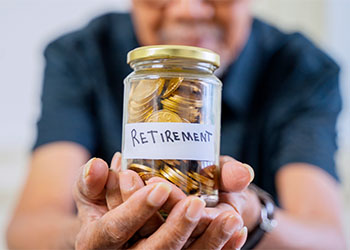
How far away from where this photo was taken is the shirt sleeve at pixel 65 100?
909mm

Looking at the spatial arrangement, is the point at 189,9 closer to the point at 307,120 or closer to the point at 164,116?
the point at 307,120

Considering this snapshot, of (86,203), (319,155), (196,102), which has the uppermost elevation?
(196,102)

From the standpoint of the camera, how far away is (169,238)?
0.36 m

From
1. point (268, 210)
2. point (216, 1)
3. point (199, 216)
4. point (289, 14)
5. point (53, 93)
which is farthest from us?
point (289, 14)

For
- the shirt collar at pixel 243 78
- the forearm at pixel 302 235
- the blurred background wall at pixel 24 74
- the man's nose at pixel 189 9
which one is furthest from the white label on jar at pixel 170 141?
the blurred background wall at pixel 24 74

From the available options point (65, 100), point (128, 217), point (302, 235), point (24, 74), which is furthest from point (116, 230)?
point (24, 74)

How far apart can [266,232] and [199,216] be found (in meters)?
0.23

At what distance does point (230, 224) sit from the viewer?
36 centimetres

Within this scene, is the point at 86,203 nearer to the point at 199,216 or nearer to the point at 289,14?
the point at 199,216

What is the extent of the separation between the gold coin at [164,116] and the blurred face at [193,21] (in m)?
0.47

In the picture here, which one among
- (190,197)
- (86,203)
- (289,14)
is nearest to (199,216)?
(190,197)

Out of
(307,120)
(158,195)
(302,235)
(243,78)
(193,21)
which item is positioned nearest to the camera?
(158,195)

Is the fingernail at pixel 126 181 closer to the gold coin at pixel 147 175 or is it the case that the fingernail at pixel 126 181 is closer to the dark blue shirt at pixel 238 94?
the gold coin at pixel 147 175

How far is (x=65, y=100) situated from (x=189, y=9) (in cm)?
36
